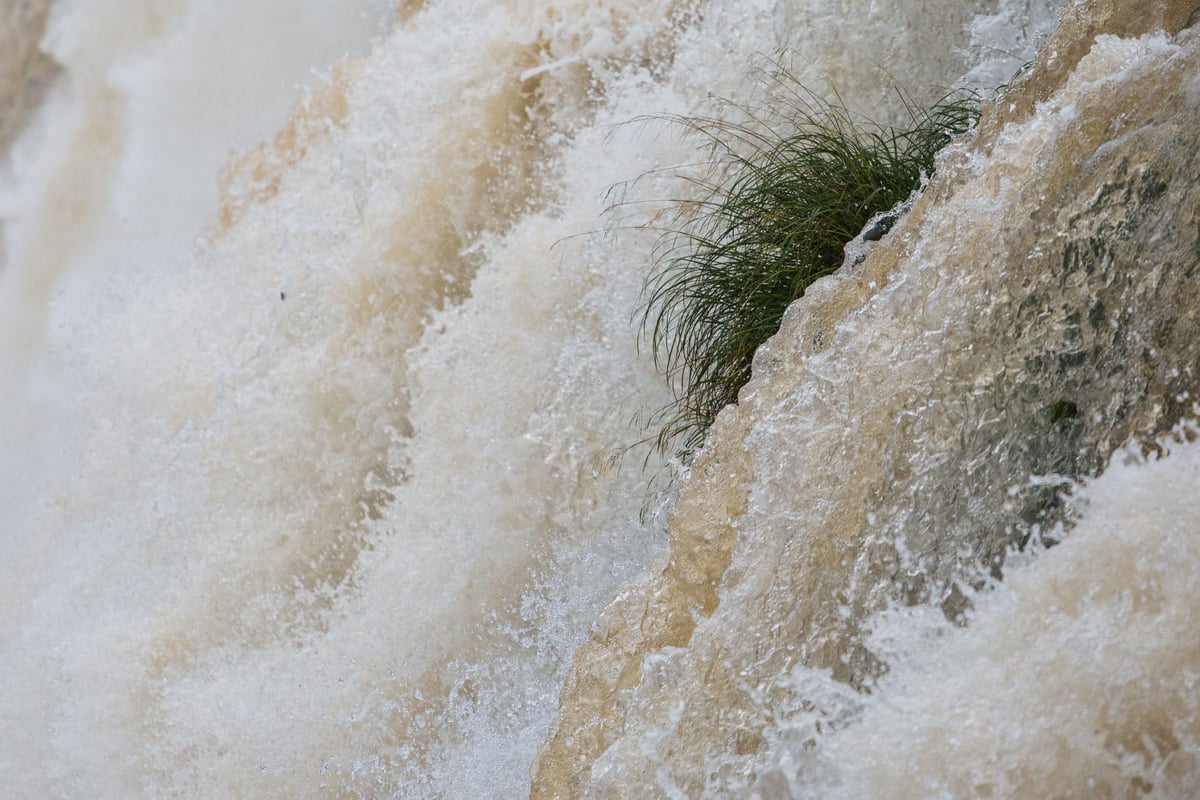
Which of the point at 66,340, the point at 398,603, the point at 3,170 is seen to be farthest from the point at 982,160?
the point at 3,170

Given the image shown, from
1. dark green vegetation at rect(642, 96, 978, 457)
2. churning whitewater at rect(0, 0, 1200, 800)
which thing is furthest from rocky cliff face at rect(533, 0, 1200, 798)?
dark green vegetation at rect(642, 96, 978, 457)

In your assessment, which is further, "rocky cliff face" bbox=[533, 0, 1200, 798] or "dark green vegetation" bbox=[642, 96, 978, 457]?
"dark green vegetation" bbox=[642, 96, 978, 457]

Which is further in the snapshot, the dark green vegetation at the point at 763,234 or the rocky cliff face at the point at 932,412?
the dark green vegetation at the point at 763,234

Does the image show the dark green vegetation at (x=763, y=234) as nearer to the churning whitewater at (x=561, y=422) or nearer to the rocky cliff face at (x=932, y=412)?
the churning whitewater at (x=561, y=422)

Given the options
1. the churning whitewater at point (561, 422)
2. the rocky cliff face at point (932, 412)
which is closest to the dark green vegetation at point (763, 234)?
the churning whitewater at point (561, 422)

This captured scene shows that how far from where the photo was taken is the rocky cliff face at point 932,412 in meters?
1.45

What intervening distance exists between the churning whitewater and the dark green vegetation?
0.32 ft

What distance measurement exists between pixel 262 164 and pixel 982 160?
241 cm

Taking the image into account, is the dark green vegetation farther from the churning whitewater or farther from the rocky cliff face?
the rocky cliff face

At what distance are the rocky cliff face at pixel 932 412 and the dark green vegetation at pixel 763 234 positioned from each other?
0.26m

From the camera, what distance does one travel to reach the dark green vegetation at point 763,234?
2.02 metres

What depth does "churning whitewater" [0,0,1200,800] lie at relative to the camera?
1427 mm

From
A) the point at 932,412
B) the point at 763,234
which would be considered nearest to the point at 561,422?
the point at 763,234

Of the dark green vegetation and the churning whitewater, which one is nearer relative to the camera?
the churning whitewater
